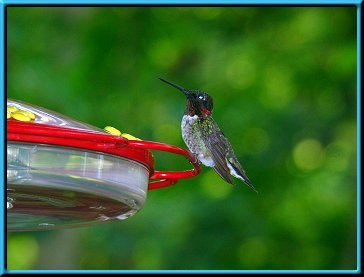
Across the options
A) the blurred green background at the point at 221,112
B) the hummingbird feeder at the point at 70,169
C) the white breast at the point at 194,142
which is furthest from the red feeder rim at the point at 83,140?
the blurred green background at the point at 221,112

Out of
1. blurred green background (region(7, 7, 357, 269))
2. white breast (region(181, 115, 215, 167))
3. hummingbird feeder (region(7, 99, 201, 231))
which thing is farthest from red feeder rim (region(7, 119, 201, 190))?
blurred green background (region(7, 7, 357, 269))

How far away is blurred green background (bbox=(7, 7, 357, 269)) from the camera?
21.5 ft

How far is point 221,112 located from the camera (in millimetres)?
6492

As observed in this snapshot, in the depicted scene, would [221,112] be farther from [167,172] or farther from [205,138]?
[167,172]

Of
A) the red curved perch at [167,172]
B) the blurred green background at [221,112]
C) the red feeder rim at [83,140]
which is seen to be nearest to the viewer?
the red feeder rim at [83,140]

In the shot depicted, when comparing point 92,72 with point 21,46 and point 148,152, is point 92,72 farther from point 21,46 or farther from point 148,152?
point 148,152

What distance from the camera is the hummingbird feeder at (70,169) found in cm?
196

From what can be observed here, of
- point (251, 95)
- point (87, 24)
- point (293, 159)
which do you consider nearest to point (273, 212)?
point (293, 159)

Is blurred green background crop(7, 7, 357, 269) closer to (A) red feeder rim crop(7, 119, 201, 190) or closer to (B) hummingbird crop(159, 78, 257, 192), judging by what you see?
(B) hummingbird crop(159, 78, 257, 192)

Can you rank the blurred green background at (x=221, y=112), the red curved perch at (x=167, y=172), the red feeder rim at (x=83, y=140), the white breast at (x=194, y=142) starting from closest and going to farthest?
1. the red feeder rim at (x=83, y=140)
2. the red curved perch at (x=167, y=172)
3. the white breast at (x=194, y=142)
4. the blurred green background at (x=221, y=112)

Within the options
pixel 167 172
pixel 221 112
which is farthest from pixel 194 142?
pixel 221 112

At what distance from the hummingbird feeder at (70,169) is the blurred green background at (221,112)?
13.2ft

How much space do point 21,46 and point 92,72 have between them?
0.66 metres

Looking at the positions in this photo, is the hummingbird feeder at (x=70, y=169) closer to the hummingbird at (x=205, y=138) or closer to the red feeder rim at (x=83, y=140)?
the red feeder rim at (x=83, y=140)
